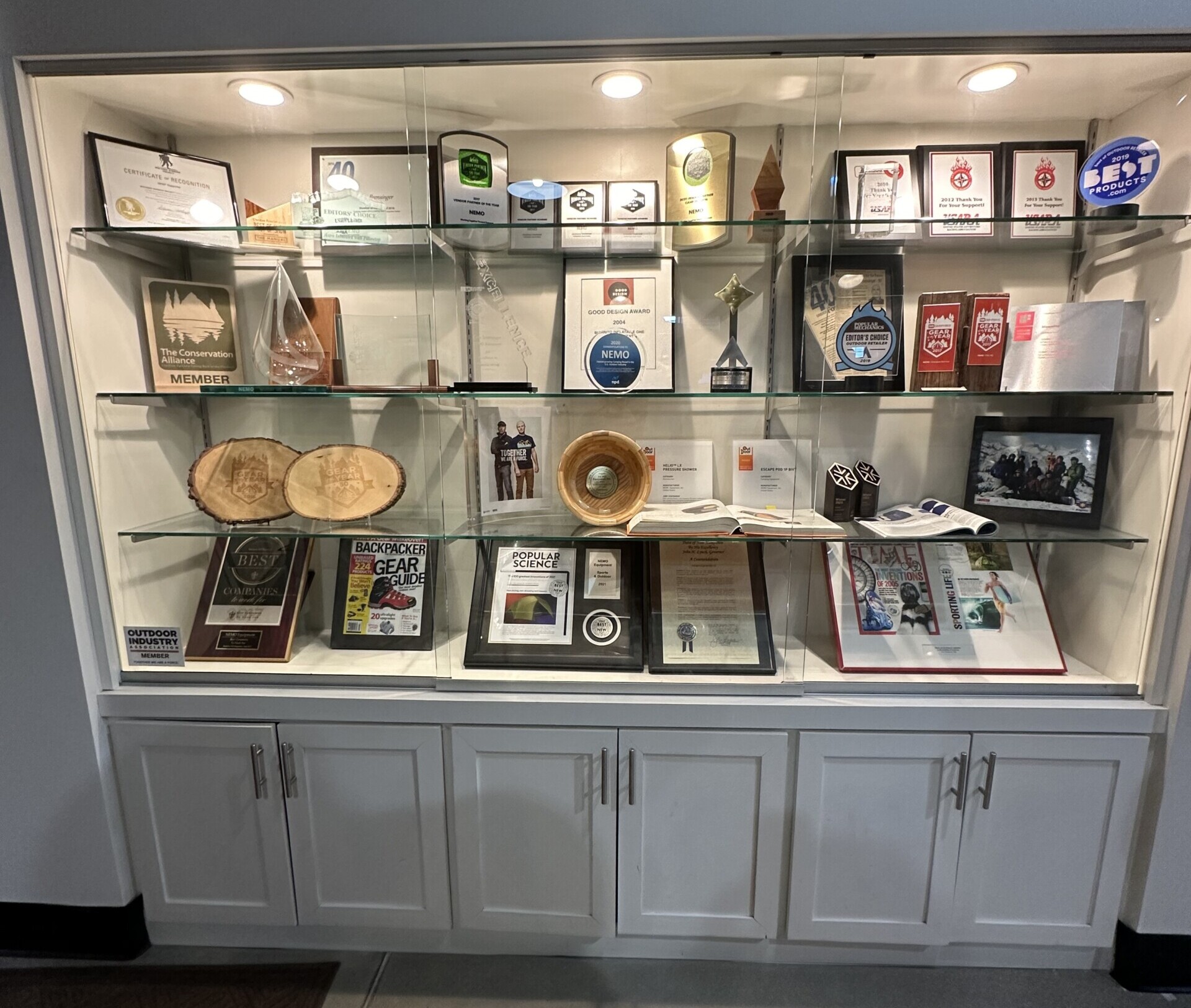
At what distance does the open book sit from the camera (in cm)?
151

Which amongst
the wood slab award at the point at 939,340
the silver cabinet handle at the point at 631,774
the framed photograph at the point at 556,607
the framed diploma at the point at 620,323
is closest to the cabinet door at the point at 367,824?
the framed photograph at the point at 556,607

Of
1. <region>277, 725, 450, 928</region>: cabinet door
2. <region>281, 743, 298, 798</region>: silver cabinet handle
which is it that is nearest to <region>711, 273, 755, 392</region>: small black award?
<region>277, 725, 450, 928</region>: cabinet door

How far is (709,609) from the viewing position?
5.38ft

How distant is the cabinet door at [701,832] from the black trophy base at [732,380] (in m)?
0.89

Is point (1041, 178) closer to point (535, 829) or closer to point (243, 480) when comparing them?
point (535, 829)

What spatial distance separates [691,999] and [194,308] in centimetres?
231

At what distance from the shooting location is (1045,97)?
1.46 m

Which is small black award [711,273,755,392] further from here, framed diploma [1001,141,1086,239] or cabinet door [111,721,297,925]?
cabinet door [111,721,297,925]

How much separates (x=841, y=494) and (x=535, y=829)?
123cm

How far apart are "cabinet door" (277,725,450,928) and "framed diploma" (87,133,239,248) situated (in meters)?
1.34

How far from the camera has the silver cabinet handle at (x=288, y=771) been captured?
1.54 meters

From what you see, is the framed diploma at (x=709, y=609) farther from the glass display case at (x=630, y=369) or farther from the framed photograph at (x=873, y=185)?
the framed photograph at (x=873, y=185)

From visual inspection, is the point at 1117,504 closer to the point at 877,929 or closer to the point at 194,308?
the point at 877,929

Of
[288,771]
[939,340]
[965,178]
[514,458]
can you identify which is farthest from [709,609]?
[965,178]
